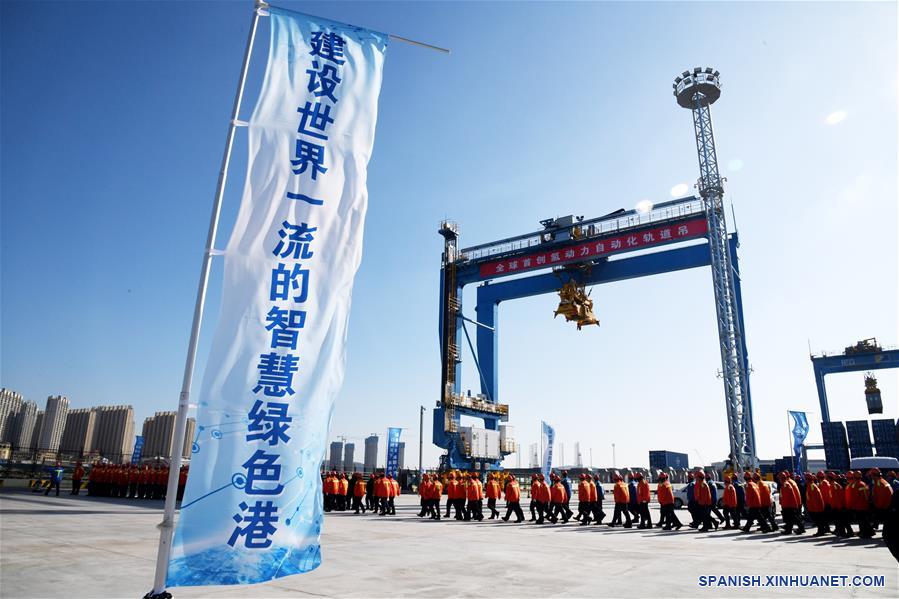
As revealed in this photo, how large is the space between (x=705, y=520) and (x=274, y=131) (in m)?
13.4

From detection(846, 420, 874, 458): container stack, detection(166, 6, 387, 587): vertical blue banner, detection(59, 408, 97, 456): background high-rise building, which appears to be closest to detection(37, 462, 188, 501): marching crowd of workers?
detection(166, 6, 387, 587): vertical blue banner

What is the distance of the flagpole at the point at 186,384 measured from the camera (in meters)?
3.91

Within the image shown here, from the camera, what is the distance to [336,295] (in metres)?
4.85

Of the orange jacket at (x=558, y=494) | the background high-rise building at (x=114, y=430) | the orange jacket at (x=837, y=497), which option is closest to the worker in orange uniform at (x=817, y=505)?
the orange jacket at (x=837, y=497)

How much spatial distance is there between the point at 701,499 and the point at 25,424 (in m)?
65.2

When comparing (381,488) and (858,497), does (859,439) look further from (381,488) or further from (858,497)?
(381,488)

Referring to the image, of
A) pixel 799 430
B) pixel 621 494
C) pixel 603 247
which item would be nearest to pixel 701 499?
pixel 621 494

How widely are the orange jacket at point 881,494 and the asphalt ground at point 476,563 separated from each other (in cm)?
72

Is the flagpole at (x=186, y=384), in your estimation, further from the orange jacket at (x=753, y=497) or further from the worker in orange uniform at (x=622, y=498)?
the orange jacket at (x=753, y=497)

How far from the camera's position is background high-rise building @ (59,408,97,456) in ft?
174

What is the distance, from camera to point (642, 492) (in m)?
14.5

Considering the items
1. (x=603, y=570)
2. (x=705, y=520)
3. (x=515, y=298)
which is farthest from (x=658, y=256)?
(x=603, y=570)

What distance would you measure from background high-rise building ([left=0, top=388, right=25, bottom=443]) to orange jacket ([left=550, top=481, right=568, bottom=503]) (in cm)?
5652

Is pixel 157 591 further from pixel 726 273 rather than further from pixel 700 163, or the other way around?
pixel 700 163
